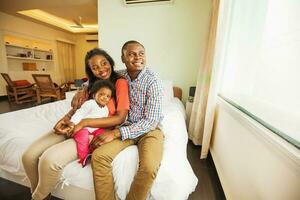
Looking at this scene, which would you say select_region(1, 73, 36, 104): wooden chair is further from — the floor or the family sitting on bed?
the family sitting on bed

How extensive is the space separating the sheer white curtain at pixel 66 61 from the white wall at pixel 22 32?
198 millimetres

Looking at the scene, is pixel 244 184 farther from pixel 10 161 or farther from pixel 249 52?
pixel 10 161

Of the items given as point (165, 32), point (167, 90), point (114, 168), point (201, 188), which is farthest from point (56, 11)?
point (201, 188)

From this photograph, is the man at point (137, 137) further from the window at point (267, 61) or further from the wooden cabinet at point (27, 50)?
the wooden cabinet at point (27, 50)

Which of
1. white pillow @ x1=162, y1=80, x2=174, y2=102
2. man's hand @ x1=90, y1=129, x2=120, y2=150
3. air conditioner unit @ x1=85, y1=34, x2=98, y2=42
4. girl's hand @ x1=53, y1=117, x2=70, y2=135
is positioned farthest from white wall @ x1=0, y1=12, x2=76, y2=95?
man's hand @ x1=90, y1=129, x2=120, y2=150

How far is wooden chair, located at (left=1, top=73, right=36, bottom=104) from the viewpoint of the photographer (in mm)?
4109

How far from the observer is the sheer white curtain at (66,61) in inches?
249

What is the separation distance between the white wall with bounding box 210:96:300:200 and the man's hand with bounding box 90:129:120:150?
2.43 feet

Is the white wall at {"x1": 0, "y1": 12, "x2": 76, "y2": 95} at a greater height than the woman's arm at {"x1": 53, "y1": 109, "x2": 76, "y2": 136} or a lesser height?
greater

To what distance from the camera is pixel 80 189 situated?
0.89 metres

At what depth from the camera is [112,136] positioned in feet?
3.05

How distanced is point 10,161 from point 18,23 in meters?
5.65

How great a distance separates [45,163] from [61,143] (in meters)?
0.13

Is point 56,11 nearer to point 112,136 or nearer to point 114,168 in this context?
point 112,136
